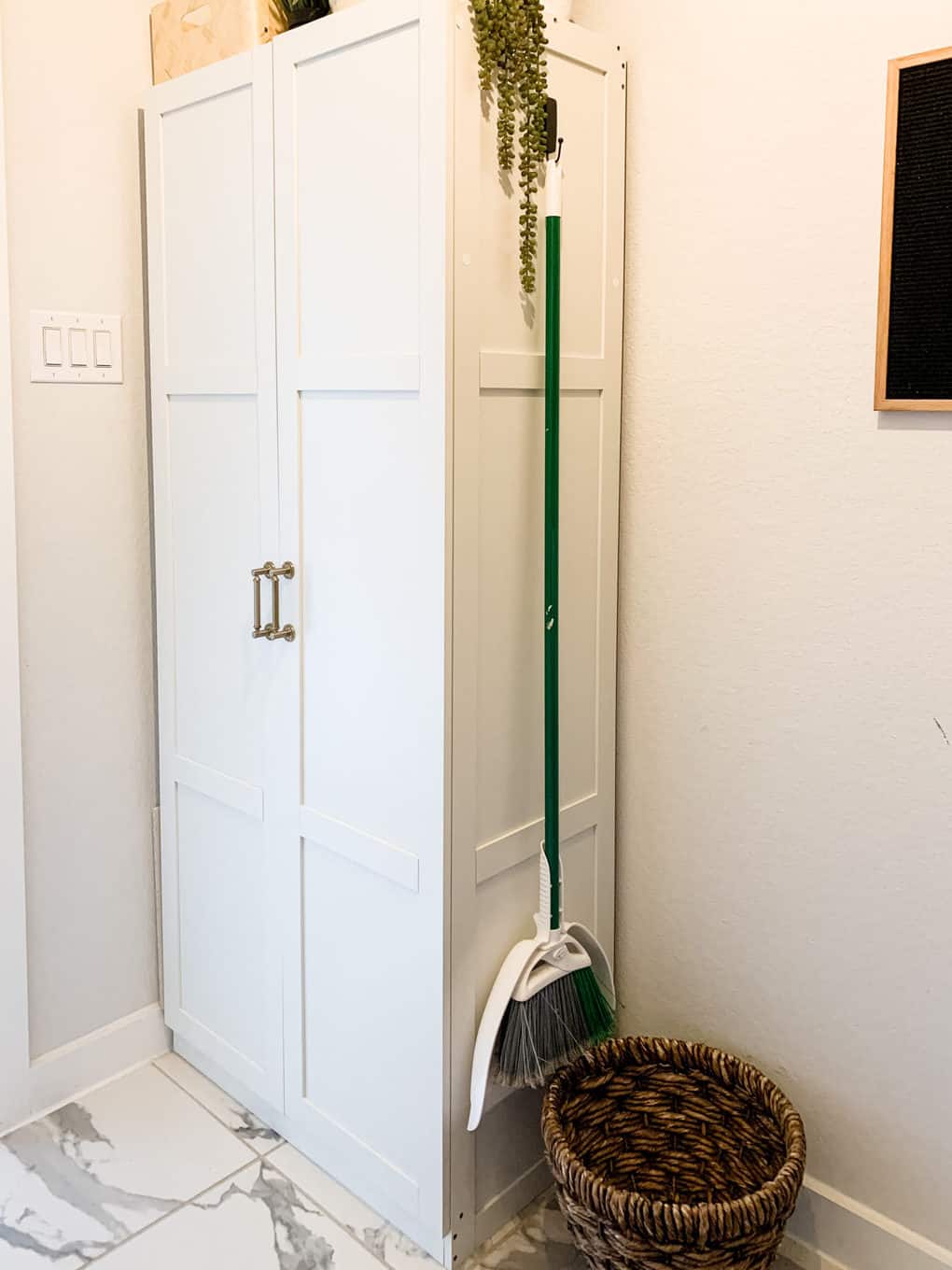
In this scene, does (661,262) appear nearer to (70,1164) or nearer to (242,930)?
(242,930)

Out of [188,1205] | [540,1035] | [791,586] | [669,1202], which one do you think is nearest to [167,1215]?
[188,1205]

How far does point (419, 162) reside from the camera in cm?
145

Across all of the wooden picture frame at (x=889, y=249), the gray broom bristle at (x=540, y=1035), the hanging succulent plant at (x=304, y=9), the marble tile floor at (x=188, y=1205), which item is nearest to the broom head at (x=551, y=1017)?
the gray broom bristle at (x=540, y=1035)

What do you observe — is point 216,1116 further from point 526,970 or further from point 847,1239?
point 847,1239

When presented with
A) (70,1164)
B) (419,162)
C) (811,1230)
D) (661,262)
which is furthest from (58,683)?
(811,1230)

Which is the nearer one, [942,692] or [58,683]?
[942,692]

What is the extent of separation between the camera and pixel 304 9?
5.49 feet

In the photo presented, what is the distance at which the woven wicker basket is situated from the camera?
55.4 inches

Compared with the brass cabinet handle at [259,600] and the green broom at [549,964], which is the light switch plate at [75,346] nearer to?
the brass cabinet handle at [259,600]

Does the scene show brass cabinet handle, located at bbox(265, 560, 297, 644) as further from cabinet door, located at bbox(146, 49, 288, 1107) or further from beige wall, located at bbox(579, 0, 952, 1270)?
beige wall, located at bbox(579, 0, 952, 1270)

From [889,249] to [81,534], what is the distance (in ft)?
4.43

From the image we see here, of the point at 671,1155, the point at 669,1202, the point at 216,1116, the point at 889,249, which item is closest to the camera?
the point at 889,249

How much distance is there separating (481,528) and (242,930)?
874 millimetres

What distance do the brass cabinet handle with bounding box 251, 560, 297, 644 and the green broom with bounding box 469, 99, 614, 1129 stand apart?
403 mm
